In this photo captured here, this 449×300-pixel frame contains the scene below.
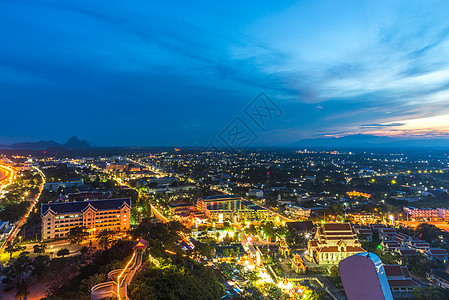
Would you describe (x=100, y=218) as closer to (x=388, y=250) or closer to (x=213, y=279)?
(x=213, y=279)

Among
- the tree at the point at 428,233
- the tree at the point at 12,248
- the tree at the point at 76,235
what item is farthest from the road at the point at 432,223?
the tree at the point at 12,248

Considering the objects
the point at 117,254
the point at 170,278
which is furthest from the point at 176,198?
the point at 170,278

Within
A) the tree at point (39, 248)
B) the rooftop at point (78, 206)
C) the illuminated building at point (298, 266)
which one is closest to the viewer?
the illuminated building at point (298, 266)

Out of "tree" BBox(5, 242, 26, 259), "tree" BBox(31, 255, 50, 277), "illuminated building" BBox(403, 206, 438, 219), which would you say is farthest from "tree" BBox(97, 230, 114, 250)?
"illuminated building" BBox(403, 206, 438, 219)

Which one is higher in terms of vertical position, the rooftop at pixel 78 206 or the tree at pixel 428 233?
the rooftop at pixel 78 206

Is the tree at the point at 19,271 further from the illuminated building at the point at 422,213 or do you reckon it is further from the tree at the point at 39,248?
the illuminated building at the point at 422,213

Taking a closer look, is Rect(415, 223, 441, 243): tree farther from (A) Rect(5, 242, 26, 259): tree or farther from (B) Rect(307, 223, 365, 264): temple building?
(A) Rect(5, 242, 26, 259): tree

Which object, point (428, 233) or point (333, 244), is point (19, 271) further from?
point (428, 233)

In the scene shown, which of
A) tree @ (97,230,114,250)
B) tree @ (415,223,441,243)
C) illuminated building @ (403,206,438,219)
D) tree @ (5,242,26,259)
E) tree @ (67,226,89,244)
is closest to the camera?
tree @ (5,242,26,259)
